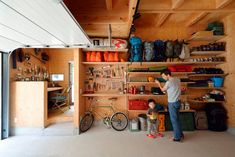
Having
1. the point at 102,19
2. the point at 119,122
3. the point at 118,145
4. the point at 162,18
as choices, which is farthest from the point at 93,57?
the point at 118,145

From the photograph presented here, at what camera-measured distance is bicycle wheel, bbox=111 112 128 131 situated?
448cm

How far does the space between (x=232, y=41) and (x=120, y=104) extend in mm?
3473

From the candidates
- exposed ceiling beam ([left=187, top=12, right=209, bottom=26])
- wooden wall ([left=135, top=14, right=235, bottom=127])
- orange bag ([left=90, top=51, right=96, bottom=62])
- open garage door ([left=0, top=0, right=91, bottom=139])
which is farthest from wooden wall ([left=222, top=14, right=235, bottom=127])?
open garage door ([left=0, top=0, right=91, bottom=139])

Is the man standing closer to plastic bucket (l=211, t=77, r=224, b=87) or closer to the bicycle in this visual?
the bicycle

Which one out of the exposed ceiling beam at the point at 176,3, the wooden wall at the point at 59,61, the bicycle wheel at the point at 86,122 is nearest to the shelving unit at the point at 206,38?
the exposed ceiling beam at the point at 176,3

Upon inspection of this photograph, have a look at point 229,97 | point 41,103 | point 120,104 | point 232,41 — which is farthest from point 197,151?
point 41,103

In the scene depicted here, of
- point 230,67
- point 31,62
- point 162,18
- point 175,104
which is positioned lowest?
point 175,104

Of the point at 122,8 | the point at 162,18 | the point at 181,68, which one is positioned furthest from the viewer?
the point at 181,68

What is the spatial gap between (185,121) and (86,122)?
275cm

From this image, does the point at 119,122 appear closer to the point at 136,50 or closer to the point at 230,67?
the point at 136,50

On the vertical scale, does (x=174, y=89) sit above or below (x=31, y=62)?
below

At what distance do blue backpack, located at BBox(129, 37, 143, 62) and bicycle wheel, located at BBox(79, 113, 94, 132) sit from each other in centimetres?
201

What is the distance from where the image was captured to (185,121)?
14.7 feet

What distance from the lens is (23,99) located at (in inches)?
166
